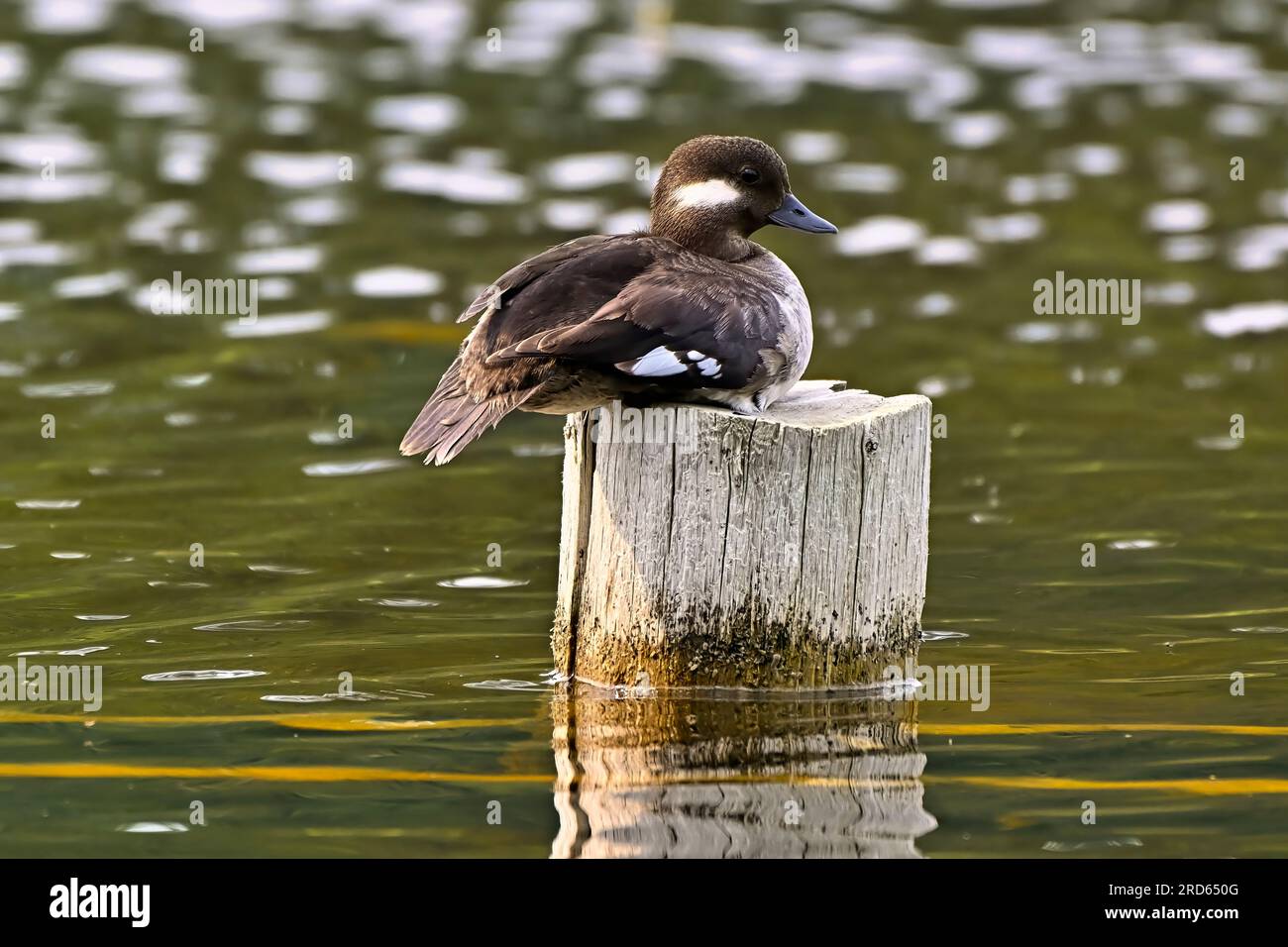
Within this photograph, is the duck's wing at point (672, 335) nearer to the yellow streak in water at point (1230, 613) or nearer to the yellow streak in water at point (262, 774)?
the yellow streak in water at point (262, 774)

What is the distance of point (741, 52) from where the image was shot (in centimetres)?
2512

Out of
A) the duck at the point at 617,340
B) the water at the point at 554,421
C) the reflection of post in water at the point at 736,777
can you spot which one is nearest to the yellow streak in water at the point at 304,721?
the water at the point at 554,421

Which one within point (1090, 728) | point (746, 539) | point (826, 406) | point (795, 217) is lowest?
point (1090, 728)

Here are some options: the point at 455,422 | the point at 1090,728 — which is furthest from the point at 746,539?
the point at 1090,728

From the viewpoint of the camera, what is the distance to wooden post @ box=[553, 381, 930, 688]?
844 centimetres

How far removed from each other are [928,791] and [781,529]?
4.12ft

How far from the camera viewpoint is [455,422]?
28.0ft

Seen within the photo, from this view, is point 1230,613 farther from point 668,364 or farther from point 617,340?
point 617,340

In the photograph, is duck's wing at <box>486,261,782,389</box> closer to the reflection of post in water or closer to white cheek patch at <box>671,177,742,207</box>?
white cheek patch at <box>671,177,742,207</box>

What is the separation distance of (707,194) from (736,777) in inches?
118

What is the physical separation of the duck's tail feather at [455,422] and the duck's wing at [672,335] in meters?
0.19

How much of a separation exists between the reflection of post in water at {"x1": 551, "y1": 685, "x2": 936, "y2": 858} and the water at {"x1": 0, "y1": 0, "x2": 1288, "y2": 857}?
26 mm

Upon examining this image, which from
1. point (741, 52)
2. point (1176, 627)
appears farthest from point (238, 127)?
point (1176, 627)
